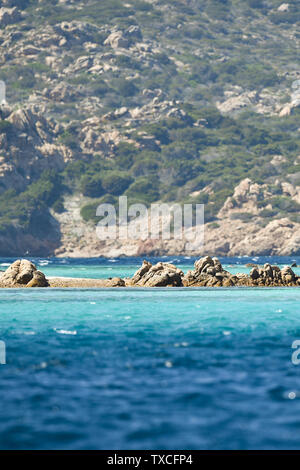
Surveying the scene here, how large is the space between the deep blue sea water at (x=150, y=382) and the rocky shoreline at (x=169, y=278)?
2548 centimetres

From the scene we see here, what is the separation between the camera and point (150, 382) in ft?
60.7

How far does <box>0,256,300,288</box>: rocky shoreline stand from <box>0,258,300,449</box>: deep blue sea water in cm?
2548

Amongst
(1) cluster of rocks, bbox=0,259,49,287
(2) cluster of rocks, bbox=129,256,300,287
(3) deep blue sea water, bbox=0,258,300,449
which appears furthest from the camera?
(2) cluster of rocks, bbox=129,256,300,287

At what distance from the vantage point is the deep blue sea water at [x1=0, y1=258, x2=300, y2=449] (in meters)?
14.5

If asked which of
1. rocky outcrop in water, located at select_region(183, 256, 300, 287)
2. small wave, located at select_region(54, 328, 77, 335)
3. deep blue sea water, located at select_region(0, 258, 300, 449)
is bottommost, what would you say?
rocky outcrop in water, located at select_region(183, 256, 300, 287)

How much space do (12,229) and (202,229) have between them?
49270 millimetres

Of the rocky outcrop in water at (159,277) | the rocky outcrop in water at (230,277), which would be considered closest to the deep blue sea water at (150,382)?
the rocky outcrop in water at (159,277)

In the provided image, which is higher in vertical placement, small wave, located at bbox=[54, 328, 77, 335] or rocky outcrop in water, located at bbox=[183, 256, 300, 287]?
small wave, located at bbox=[54, 328, 77, 335]

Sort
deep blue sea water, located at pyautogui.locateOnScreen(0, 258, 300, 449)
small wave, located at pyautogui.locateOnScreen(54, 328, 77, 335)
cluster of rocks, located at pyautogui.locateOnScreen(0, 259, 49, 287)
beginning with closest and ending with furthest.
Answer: deep blue sea water, located at pyautogui.locateOnScreen(0, 258, 300, 449)
small wave, located at pyautogui.locateOnScreen(54, 328, 77, 335)
cluster of rocks, located at pyautogui.locateOnScreen(0, 259, 49, 287)

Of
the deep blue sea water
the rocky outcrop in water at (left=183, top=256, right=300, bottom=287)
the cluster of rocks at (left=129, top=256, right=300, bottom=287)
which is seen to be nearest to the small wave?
the deep blue sea water

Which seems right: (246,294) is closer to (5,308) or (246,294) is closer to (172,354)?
(5,308)

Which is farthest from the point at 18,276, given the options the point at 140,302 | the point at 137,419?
the point at 137,419

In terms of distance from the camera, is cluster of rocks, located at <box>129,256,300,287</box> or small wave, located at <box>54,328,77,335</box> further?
cluster of rocks, located at <box>129,256,300,287</box>

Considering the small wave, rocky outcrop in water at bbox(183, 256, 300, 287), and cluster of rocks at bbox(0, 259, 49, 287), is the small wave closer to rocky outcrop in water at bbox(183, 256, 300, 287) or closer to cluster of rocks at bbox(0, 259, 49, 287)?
cluster of rocks at bbox(0, 259, 49, 287)
